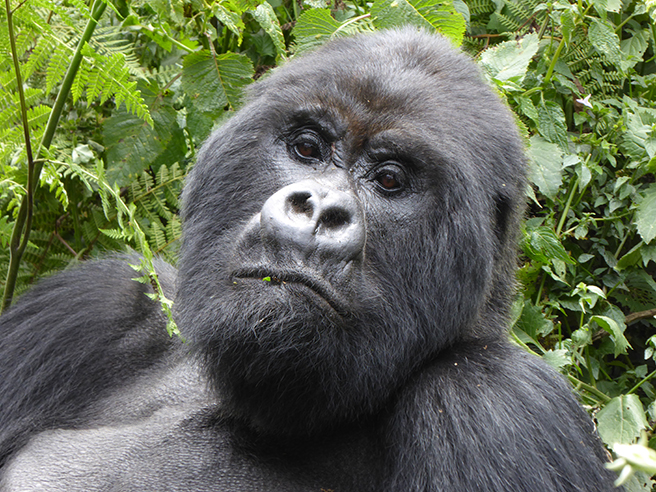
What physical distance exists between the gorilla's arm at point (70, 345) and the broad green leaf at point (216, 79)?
1.02m

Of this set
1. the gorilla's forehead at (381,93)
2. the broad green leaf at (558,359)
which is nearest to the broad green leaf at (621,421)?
the broad green leaf at (558,359)

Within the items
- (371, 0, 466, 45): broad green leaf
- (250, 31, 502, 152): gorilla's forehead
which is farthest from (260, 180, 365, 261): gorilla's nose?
(371, 0, 466, 45): broad green leaf

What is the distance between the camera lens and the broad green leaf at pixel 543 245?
11.9 ft

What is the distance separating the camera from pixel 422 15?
363 centimetres

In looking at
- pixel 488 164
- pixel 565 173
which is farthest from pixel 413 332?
pixel 565 173

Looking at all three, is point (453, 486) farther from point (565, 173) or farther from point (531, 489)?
point (565, 173)

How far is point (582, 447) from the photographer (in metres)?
2.24

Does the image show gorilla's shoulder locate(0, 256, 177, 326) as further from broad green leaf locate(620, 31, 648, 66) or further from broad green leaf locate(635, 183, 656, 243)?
broad green leaf locate(620, 31, 648, 66)

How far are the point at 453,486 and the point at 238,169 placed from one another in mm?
1322

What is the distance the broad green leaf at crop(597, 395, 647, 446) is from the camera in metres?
2.97

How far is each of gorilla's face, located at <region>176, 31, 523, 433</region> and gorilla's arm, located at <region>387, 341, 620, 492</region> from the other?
0.15 meters

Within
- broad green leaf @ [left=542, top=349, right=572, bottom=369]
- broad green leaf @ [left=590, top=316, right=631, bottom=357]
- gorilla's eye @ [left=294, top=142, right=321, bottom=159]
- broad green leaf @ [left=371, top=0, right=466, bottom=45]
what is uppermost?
broad green leaf @ [left=371, top=0, right=466, bottom=45]

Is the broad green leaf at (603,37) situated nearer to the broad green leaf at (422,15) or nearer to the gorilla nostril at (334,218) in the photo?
the broad green leaf at (422,15)

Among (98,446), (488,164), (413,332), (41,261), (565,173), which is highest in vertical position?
(488,164)
